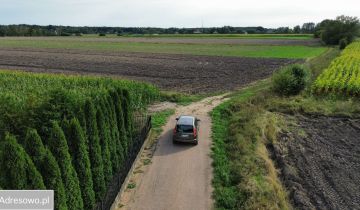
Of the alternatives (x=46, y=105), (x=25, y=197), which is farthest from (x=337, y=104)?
(x=25, y=197)

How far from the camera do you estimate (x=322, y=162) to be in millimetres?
20375

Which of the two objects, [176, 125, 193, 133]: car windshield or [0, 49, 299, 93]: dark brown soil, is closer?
[176, 125, 193, 133]: car windshield

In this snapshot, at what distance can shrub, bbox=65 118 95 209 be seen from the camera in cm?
1345

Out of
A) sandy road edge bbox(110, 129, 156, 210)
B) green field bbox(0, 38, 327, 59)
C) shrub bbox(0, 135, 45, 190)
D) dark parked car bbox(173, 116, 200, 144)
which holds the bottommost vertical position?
sandy road edge bbox(110, 129, 156, 210)

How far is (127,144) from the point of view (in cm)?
2005

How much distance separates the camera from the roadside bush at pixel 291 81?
35.2 meters

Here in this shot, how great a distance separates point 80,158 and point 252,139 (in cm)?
1181

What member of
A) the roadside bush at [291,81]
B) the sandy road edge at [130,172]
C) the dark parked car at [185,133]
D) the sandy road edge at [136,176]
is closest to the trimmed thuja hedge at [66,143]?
the sandy road edge at [130,172]

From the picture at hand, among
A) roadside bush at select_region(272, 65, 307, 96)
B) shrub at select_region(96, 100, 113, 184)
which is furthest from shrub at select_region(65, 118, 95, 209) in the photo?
roadside bush at select_region(272, 65, 307, 96)

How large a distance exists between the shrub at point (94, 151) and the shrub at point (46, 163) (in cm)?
324

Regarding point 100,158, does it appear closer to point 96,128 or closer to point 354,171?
point 96,128

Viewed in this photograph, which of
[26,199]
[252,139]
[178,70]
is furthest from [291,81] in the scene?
[26,199]

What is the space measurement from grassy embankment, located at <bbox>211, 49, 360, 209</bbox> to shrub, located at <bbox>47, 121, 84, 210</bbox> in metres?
5.91

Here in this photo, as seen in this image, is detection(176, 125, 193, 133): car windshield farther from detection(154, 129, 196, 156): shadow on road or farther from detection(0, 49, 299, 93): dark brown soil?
detection(0, 49, 299, 93): dark brown soil
